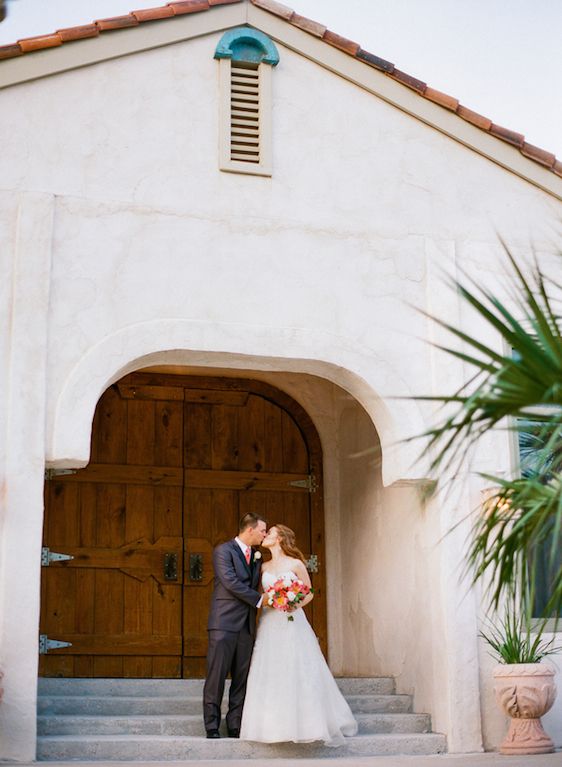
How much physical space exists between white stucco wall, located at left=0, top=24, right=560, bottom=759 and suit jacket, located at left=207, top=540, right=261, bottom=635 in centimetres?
146

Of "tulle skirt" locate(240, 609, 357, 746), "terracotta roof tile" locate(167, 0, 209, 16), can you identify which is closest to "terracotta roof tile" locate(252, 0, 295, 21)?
"terracotta roof tile" locate(167, 0, 209, 16)

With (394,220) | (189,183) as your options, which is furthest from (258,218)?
(394,220)

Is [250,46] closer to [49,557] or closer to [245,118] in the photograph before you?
[245,118]

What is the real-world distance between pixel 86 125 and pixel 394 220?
8.82ft

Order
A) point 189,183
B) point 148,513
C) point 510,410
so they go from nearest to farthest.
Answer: point 510,410, point 189,183, point 148,513

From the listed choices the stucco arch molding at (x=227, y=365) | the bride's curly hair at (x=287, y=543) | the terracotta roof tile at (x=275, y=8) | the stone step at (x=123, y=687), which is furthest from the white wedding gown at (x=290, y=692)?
the terracotta roof tile at (x=275, y=8)

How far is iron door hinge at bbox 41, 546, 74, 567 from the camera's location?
34.4 ft

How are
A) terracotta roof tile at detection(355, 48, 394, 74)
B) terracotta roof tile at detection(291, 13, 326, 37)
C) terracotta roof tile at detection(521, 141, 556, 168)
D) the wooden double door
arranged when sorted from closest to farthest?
1. terracotta roof tile at detection(291, 13, 326, 37)
2. terracotta roof tile at detection(355, 48, 394, 74)
3. terracotta roof tile at detection(521, 141, 556, 168)
4. the wooden double door

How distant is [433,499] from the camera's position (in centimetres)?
945

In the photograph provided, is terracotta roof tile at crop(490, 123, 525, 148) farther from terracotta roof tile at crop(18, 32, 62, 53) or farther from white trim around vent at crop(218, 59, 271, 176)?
terracotta roof tile at crop(18, 32, 62, 53)

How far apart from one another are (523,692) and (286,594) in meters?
1.94

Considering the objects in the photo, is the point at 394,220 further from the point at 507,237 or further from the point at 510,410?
the point at 510,410

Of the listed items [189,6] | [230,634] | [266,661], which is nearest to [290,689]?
[266,661]

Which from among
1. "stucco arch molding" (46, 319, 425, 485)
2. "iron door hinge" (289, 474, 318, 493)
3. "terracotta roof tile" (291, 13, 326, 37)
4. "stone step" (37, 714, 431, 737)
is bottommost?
"stone step" (37, 714, 431, 737)
